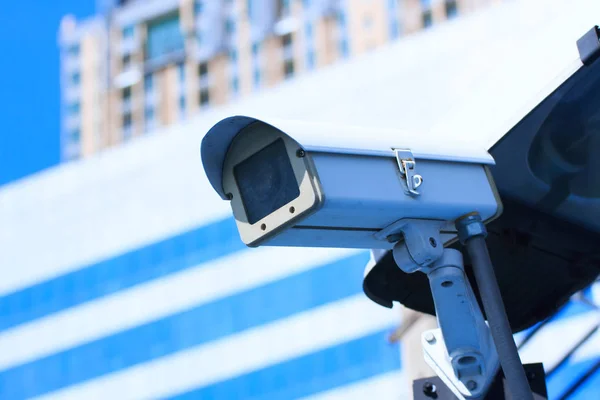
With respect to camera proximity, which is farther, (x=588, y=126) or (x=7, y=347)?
(x=7, y=347)

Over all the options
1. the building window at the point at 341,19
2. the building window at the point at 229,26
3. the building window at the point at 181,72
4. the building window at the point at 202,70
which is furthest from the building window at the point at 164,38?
the building window at the point at 341,19

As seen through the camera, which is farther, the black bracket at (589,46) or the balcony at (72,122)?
the balcony at (72,122)

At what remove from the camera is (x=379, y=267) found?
2.50 meters

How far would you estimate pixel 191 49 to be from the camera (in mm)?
68562

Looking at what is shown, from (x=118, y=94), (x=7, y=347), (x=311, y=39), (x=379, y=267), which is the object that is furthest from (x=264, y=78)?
(x=379, y=267)

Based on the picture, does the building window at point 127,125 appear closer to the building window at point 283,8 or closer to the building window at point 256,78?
the building window at point 256,78

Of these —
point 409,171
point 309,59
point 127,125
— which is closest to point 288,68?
point 309,59

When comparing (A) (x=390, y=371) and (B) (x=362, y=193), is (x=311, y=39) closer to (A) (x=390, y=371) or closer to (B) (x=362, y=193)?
(A) (x=390, y=371)

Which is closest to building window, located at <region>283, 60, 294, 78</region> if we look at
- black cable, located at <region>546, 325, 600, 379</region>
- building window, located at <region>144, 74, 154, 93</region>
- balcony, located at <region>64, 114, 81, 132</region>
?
building window, located at <region>144, 74, 154, 93</region>

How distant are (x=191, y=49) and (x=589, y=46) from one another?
6754 centimetres

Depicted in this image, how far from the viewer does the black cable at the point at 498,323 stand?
1.89 metres

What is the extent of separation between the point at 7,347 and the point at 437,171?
102ft

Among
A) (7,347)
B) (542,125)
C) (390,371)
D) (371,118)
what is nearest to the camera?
(542,125)

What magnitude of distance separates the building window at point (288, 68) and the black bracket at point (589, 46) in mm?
62729
